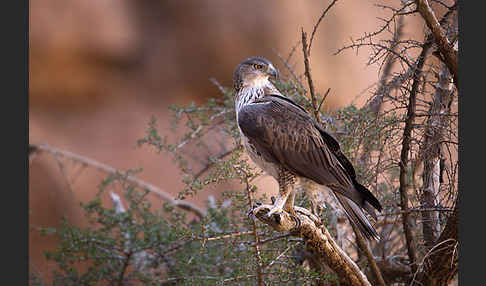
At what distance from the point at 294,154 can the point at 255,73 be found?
2.24 ft

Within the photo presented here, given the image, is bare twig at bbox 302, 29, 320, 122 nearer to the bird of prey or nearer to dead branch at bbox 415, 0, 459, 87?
the bird of prey

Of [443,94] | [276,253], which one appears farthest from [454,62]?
[276,253]

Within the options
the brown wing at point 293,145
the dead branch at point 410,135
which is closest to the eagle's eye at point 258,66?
the brown wing at point 293,145

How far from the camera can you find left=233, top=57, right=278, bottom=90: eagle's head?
3281mm

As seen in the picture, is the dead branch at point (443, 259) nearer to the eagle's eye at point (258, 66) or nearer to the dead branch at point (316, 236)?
the dead branch at point (316, 236)

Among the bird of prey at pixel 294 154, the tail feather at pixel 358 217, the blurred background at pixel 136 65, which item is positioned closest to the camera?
the tail feather at pixel 358 217

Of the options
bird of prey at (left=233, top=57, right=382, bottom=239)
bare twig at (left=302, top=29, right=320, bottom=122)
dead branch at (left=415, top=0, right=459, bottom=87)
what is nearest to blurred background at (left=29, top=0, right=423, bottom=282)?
bare twig at (left=302, top=29, right=320, bottom=122)

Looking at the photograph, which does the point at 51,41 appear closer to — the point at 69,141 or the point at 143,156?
the point at 69,141

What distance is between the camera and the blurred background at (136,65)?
7.44m

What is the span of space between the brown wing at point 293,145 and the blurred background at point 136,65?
4.58 metres

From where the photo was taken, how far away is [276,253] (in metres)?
3.45

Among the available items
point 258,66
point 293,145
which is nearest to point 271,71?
point 258,66

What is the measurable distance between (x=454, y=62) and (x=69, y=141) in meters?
6.26

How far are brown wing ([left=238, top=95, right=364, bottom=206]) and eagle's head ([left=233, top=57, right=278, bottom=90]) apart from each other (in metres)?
0.39
